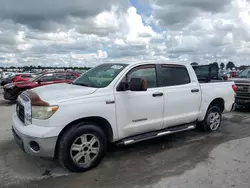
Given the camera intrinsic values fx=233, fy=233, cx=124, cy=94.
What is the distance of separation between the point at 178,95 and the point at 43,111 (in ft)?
8.96

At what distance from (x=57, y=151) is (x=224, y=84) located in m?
4.58

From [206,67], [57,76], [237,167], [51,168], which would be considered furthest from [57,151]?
[57,76]

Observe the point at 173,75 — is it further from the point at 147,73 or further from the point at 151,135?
the point at 151,135

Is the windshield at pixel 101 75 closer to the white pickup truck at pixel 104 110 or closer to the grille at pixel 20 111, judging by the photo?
the white pickup truck at pixel 104 110

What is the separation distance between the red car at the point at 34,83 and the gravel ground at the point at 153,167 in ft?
23.7

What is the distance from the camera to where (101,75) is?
4.47m

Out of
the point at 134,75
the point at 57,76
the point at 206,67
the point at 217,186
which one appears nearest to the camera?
the point at 217,186

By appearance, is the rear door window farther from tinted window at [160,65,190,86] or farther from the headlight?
the headlight

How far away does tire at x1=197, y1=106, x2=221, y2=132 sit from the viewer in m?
5.81

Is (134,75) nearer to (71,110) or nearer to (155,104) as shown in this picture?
(155,104)

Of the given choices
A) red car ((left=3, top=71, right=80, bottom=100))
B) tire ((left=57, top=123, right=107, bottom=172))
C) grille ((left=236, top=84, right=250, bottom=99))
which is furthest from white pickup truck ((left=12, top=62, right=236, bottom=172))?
red car ((left=3, top=71, right=80, bottom=100))

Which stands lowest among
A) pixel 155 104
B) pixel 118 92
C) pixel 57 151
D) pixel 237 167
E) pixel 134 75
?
pixel 237 167

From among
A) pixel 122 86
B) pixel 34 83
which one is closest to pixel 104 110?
pixel 122 86

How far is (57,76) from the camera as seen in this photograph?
13234 millimetres
